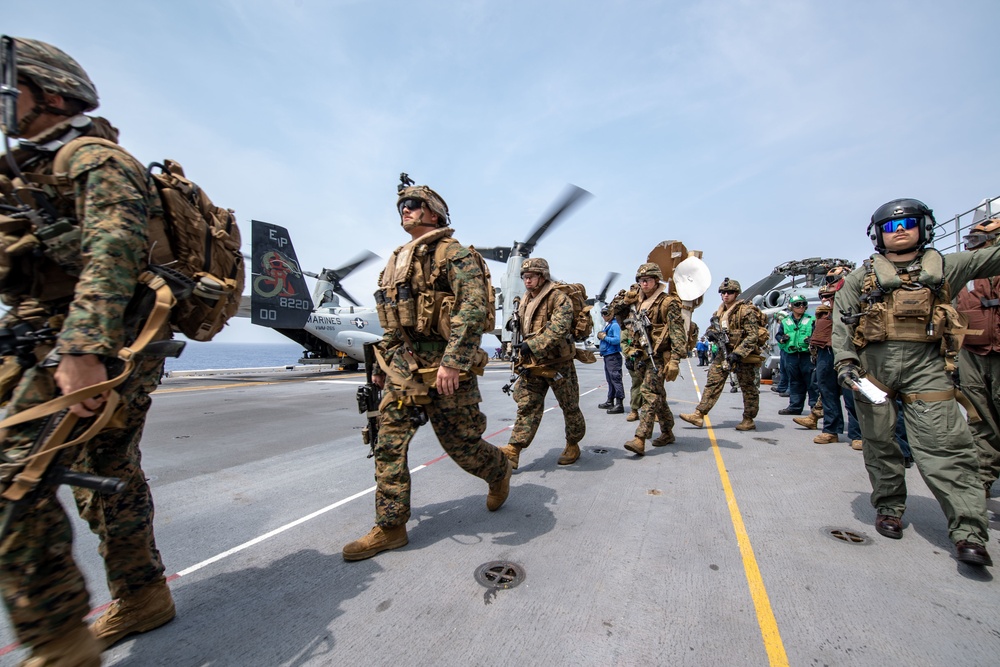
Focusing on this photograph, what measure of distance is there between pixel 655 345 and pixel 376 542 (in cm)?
343

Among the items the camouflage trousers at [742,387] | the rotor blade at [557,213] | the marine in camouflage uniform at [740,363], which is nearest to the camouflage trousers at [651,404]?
the marine in camouflage uniform at [740,363]

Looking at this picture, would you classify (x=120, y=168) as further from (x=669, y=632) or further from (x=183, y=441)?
(x=183, y=441)

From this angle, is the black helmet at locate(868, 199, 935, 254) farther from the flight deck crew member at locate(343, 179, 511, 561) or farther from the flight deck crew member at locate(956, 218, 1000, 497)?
the flight deck crew member at locate(343, 179, 511, 561)

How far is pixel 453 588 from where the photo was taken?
192 cm

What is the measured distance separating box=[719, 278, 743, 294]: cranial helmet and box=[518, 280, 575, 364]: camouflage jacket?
3.26m

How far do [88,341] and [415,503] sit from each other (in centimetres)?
218

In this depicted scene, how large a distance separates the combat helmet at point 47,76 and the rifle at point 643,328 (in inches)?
169

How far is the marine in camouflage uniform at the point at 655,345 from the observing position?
4.27m

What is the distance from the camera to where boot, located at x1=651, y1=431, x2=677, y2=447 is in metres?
4.53

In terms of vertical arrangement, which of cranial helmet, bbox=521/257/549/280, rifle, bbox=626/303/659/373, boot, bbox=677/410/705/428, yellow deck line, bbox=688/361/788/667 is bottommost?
boot, bbox=677/410/705/428

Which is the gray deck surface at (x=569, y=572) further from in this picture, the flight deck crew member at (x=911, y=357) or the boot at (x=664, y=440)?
the boot at (x=664, y=440)

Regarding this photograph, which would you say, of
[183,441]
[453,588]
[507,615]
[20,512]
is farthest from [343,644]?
[183,441]

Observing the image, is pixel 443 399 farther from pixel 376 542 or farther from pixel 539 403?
pixel 539 403

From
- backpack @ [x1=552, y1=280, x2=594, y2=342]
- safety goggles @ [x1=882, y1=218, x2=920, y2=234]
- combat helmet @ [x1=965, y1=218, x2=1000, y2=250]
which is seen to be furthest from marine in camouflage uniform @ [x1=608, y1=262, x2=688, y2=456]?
combat helmet @ [x1=965, y1=218, x2=1000, y2=250]
